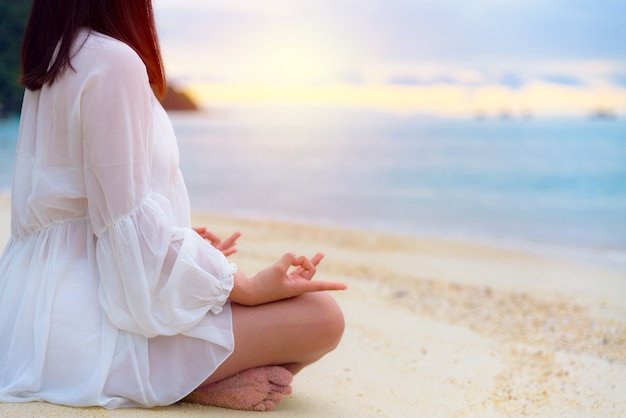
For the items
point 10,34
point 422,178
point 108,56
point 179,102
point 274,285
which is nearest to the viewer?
point 108,56

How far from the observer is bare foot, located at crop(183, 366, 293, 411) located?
86.4 inches

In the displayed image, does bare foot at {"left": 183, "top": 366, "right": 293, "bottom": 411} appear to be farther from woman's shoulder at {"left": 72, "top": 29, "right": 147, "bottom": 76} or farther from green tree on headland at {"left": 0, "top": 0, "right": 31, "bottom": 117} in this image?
green tree on headland at {"left": 0, "top": 0, "right": 31, "bottom": 117}

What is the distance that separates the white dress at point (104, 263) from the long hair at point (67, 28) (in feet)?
0.14

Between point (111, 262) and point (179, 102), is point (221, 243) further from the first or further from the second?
point (179, 102)

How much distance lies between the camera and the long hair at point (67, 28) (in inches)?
78.7

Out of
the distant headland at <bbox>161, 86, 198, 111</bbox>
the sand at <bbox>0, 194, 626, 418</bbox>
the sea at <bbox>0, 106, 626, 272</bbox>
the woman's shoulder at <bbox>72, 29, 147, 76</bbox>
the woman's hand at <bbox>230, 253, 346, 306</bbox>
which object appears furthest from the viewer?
the distant headland at <bbox>161, 86, 198, 111</bbox>

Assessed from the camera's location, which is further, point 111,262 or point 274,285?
point 274,285

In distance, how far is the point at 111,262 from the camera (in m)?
2.02

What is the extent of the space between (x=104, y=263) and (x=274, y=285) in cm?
50

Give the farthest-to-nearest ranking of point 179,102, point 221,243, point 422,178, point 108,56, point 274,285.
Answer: point 179,102
point 422,178
point 221,243
point 274,285
point 108,56

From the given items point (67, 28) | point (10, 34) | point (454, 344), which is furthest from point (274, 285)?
point (10, 34)

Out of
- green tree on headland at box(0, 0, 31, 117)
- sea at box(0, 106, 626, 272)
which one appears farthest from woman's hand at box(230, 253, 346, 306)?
green tree on headland at box(0, 0, 31, 117)

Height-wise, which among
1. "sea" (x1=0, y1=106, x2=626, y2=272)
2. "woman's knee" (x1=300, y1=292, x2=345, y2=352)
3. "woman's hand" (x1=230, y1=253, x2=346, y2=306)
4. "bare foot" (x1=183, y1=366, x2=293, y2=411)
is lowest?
"sea" (x1=0, y1=106, x2=626, y2=272)

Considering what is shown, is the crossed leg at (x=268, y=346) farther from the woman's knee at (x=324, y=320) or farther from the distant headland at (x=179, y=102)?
the distant headland at (x=179, y=102)
